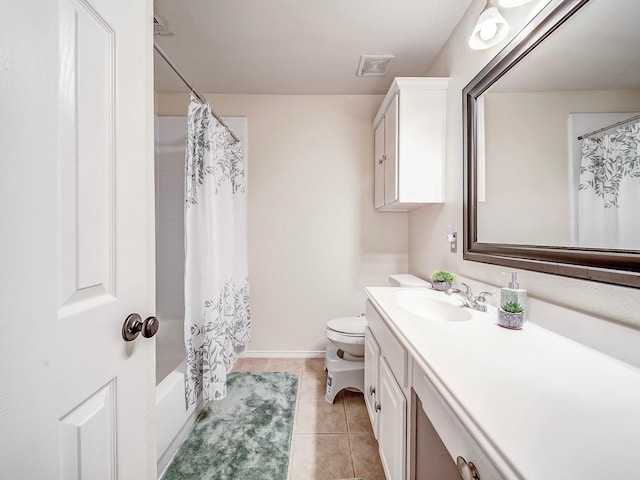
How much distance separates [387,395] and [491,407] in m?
0.66

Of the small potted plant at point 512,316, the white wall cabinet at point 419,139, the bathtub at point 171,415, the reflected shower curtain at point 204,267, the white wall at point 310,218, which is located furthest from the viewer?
the white wall at point 310,218

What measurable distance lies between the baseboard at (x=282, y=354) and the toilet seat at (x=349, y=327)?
62cm

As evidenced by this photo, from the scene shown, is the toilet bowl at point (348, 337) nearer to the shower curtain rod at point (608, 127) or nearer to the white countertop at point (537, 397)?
the white countertop at point (537, 397)

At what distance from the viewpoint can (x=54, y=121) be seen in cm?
43

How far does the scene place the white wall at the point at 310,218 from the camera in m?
2.24

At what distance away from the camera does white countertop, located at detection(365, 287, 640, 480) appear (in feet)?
1.19

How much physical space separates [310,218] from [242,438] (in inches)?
62.9

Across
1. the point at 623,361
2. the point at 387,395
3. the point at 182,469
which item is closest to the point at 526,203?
the point at 623,361

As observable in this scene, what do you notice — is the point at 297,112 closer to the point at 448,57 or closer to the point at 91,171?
the point at 448,57

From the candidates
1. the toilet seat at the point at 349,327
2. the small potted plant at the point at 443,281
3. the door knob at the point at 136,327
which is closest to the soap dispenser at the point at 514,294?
the small potted plant at the point at 443,281

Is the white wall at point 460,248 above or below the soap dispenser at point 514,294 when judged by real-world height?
above

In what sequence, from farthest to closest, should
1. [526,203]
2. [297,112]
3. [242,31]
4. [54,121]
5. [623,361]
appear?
[297,112]
[242,31]
[526,203]
[623,361]
[54,121]

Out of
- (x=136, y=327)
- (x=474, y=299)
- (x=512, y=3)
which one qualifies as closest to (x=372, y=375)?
(x=474, y=299)

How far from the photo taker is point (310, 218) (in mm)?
2264
